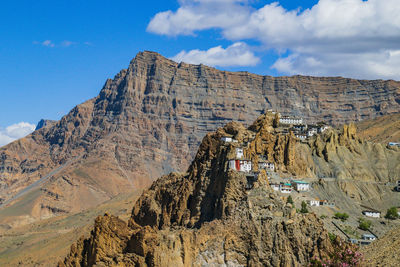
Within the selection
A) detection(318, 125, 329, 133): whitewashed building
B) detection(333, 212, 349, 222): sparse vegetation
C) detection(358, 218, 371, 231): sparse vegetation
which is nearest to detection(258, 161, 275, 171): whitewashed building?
detection(333, 212, 349, 222): sparse vegetation

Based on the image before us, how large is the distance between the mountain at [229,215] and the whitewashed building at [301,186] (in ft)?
16.4

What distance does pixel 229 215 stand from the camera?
111438 millimetres

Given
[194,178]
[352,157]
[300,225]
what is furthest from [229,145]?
[352,157]

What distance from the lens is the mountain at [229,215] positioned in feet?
318

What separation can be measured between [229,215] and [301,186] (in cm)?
4618

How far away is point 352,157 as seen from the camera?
605ft

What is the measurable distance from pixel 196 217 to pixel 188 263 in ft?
129

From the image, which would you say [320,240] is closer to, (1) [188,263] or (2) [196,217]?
(1) [188,263]

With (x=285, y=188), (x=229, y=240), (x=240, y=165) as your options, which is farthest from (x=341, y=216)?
(x=229, y=240)

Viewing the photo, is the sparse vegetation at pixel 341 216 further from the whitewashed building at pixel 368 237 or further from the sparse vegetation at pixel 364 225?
the whitewashed building at pixel 368 237

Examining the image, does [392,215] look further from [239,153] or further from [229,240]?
[229,240]

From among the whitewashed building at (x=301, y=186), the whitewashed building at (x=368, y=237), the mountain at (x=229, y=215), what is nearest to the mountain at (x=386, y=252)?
the mountain at (x=229, y=215)

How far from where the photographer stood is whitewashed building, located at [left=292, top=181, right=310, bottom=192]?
15212cm

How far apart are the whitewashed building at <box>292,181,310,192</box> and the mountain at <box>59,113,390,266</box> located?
500 cm
